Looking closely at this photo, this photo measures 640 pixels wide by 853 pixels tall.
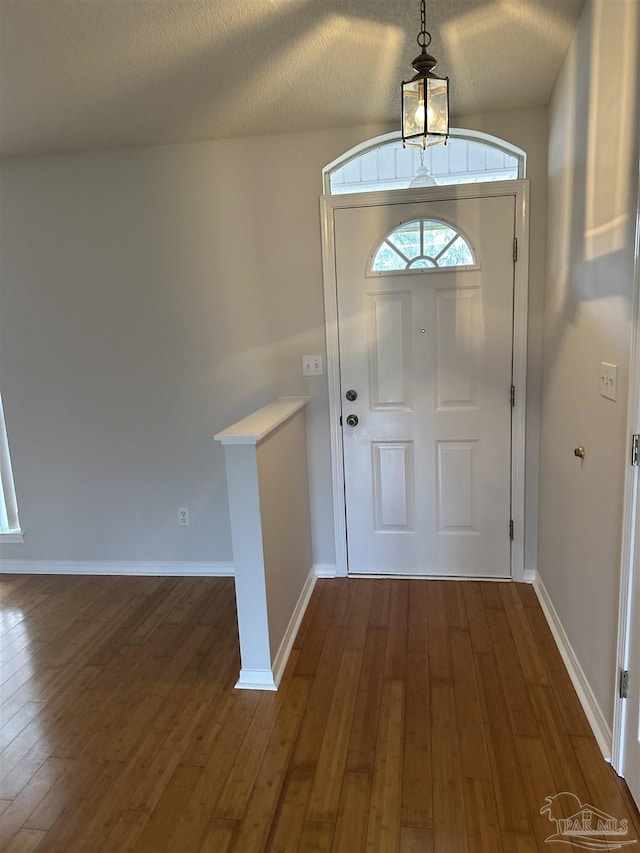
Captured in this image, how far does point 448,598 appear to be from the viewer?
2.81 metres

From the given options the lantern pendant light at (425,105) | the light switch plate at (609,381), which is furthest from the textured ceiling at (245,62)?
the light switch plate at (609,381)

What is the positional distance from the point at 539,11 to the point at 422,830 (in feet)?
8.79

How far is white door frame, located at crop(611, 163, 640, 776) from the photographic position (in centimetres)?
149

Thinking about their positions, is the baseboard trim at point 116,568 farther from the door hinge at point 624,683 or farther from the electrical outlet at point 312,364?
the door hinge at point 624,683

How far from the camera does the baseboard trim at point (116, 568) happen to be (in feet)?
10.6

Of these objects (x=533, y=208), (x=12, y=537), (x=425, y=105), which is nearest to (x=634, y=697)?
(x=425, y=105)

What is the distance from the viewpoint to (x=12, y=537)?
344cm

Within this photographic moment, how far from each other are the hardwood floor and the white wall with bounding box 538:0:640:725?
0.32 meters

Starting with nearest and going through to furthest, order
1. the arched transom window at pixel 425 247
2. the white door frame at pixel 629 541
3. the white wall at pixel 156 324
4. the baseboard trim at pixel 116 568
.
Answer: the white door frame at pixel 629 541, the arched transom window at pixel 425 247, the white wall at pixel 156 324, the baseboard trim at pixel 116 568

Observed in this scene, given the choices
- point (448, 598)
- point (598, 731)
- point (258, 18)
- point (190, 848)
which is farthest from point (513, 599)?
point (258, 18)

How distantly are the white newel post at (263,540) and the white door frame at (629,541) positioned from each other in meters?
1.21

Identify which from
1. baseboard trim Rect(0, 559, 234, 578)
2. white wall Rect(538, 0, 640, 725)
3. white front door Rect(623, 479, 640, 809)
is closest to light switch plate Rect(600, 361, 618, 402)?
white wall Rect(538, 0, 640, 725)

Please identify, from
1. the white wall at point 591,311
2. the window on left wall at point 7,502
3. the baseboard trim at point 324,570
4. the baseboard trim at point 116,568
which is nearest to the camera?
the white wall at point 591,311

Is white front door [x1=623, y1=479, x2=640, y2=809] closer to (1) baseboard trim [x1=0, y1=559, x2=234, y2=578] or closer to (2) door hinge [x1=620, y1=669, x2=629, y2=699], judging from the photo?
(2) door hinge [x1=620, y1=669, x2=629, y2=699]
